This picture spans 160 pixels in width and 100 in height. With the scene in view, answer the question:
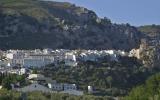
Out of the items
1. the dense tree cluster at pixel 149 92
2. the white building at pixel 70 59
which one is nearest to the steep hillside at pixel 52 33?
the white building at pixel 70 59

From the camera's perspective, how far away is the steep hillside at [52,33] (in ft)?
558

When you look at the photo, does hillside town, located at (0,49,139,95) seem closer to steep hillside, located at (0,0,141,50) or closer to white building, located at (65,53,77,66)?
white building, located at (65,53,77,66)

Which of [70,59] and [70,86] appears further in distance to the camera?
[70,59]

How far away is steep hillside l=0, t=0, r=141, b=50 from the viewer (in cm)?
17012

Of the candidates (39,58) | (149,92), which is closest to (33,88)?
(149,92)

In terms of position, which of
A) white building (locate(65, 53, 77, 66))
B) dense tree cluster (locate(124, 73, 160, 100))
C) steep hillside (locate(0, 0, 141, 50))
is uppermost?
steep hillside (locate(0, 0, 141, 50))

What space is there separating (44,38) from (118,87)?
55.6 m

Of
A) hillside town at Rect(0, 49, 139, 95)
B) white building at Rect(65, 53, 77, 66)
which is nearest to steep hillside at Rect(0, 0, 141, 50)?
hillside town at Rect(0, 49, 139, 95)

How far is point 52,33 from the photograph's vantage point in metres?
177

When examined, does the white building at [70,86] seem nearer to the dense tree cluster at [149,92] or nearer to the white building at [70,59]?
the white building at [70,59]

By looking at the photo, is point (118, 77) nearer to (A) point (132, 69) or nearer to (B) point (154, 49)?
(A) point (132, 69)

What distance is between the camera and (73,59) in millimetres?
142625

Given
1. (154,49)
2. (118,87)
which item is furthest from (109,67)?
(154,49)

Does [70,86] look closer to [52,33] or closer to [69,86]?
[69,86]
